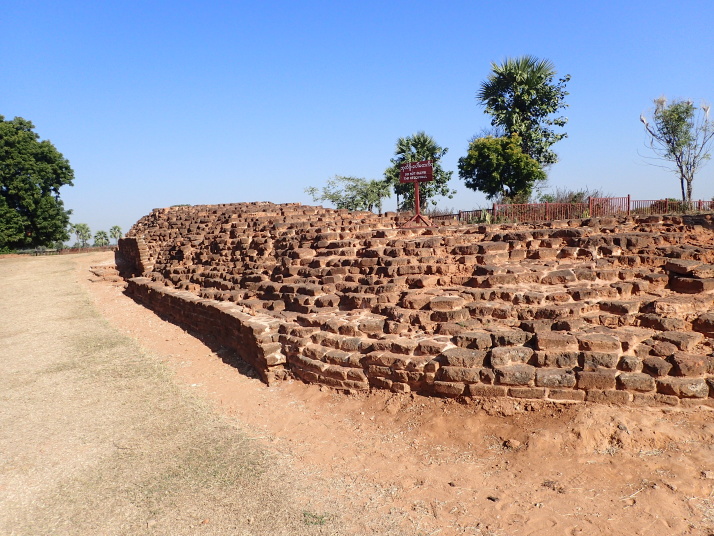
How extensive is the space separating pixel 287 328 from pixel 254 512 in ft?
8.68

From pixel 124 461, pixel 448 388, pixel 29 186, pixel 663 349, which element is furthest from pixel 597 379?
pixel 29 186

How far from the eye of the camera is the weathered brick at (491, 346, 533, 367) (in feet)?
13.3

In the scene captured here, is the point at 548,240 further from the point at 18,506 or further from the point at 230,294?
the point at 18,506

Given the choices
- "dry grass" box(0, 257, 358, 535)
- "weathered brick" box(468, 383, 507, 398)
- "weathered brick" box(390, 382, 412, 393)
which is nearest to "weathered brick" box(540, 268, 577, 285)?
"weathered brick" box(468, 383, 507, 398)

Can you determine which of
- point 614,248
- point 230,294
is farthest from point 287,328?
point 614,248

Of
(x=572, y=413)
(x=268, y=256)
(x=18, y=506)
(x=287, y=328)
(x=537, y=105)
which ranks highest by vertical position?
(x=537, y=105)

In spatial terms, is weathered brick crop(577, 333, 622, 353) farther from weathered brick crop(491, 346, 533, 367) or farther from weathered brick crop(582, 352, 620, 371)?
weathered brick crop(491, 346, 533, 367)

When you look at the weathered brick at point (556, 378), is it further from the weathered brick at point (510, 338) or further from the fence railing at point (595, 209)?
the fence railing at point (595, 209)

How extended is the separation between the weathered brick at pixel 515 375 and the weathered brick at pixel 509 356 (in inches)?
2.9

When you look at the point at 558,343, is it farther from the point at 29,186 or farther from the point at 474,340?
the point at 29,186

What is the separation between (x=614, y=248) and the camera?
5660 mm

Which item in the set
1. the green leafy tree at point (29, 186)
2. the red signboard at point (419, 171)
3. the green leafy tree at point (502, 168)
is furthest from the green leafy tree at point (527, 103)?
the green leafy tree at point (29, 186)

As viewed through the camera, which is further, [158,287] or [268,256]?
[158,287]

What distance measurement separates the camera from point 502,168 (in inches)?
751
